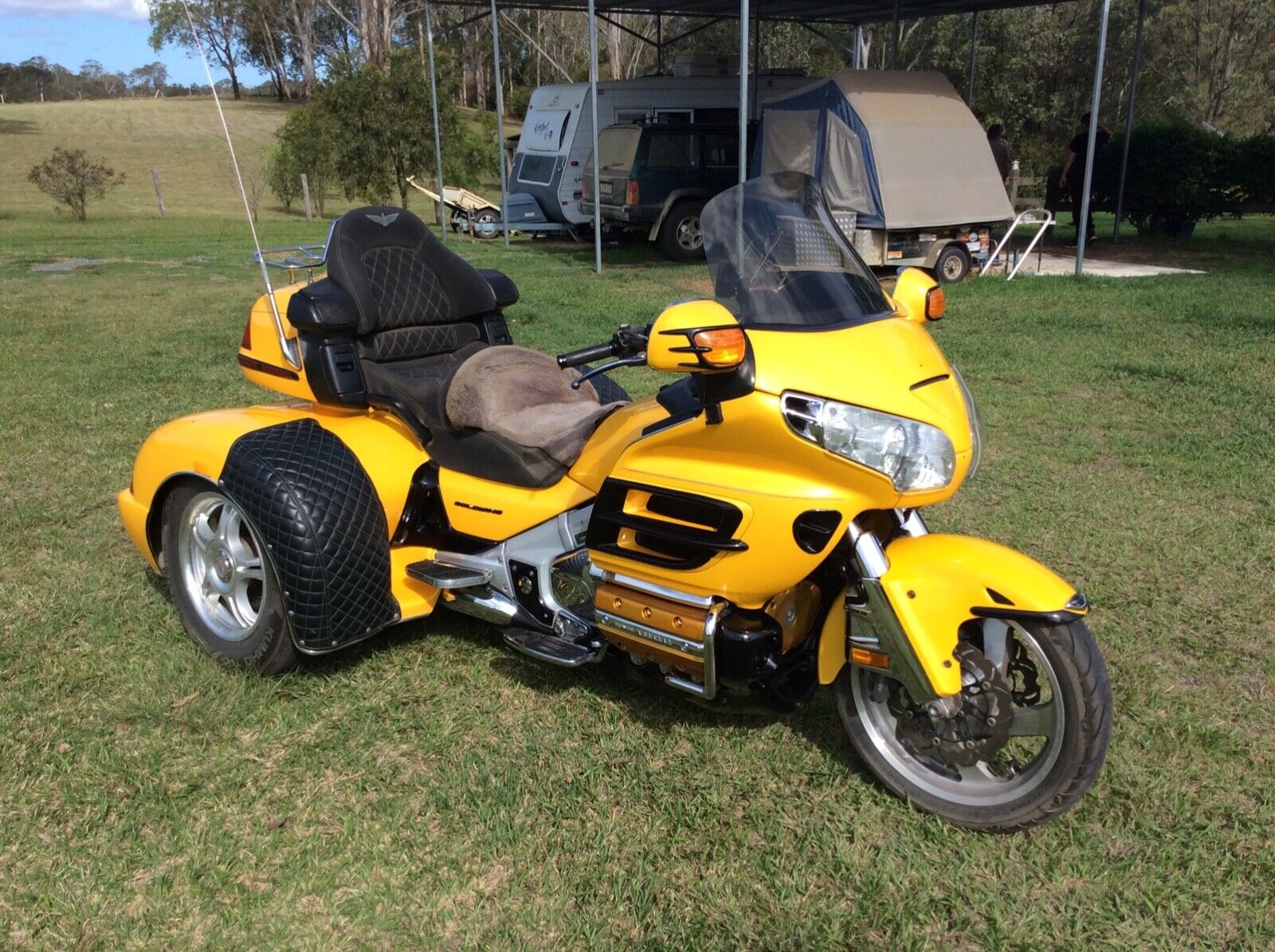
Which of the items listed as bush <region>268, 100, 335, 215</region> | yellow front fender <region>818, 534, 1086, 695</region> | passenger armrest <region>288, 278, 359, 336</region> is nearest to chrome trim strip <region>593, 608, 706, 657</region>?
yellow front fender <region>818, 534, 1086, 695</region>

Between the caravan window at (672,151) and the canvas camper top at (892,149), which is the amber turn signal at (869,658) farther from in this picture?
Answer: the caravan window at (672,151)

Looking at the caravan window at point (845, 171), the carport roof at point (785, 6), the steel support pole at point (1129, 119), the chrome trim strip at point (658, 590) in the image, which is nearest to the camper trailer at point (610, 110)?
the carport roof at point (785, 6)

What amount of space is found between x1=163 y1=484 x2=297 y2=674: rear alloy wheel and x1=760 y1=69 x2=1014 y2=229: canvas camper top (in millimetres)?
9891

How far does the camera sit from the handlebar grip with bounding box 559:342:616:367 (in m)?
3.00

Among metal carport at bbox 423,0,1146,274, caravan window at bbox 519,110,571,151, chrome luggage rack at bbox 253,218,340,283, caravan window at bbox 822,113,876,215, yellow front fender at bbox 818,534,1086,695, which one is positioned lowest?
yellow front fender at bbox 818,534,1086,695

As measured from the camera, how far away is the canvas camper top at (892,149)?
12.5 m

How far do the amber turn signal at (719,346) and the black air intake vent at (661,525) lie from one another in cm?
41

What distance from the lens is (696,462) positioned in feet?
9.12

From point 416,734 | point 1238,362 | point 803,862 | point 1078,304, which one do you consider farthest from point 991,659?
point 1078,304

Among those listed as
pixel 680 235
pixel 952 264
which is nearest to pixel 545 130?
pixel 680 235

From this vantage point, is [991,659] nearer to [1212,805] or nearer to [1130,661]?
[1212,805]

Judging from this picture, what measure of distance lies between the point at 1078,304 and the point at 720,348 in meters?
9.18

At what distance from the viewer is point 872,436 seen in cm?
253

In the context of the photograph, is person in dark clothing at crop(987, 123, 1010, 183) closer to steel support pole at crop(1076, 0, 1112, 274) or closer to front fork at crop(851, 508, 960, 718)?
steel support pole at crop(1076, 0, 1112, 274)
